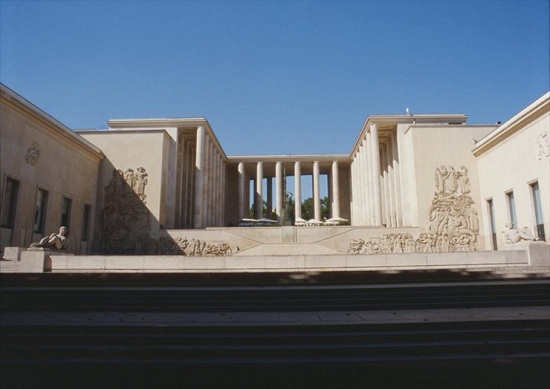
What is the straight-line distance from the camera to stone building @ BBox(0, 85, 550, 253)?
19.7 meters

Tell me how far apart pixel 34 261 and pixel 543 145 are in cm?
2285

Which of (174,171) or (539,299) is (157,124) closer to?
(174,171)

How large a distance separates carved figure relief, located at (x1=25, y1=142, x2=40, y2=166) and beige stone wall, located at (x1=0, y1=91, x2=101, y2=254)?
5cm

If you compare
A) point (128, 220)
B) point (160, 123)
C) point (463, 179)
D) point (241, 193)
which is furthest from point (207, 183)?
point (463, 179)

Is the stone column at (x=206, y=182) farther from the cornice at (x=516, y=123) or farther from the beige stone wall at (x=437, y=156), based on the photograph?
the cornice at (x=516, y=123)

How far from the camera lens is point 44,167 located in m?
20.9

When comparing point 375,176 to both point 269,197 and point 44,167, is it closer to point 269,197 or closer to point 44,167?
point 269,197

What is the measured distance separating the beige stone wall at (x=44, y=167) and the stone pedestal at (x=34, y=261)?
5.55 m

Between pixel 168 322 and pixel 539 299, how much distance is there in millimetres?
7189

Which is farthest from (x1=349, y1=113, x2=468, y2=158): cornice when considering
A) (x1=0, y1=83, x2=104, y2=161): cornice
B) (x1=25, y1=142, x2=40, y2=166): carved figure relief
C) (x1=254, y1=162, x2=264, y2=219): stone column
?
(x1=25, y1=142, x2=40, y2=166): carved figure relief

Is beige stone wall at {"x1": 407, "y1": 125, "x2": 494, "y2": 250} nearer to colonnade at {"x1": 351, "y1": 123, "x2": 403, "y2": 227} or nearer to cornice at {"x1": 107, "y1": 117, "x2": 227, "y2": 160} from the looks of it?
colonnade at {"x1": 351, "y1": 123, "x2": 403, "y2": 227}

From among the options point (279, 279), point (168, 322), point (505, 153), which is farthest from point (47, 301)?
point (505, 153)

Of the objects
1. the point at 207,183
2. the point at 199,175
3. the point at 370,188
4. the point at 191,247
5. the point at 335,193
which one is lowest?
the point at 191,247

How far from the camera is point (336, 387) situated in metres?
4.60
